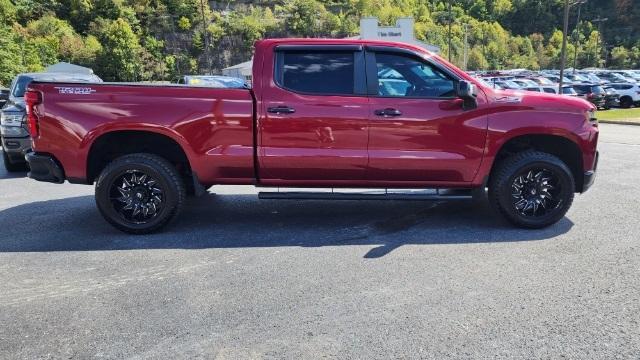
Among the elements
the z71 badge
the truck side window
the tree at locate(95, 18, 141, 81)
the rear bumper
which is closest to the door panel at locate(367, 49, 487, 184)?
the truck side window

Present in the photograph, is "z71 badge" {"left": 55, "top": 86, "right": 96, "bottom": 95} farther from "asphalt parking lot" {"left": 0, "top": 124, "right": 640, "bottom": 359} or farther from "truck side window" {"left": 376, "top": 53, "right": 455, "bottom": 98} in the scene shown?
"truck side window" {"left": 376, "top": 53, "right": 455, "bottom": 98}

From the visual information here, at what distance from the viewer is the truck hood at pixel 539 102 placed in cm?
517

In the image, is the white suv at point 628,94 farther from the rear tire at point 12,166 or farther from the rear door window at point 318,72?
the rear tire at point 12,166

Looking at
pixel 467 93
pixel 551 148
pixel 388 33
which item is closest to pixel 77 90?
pixel 467 93

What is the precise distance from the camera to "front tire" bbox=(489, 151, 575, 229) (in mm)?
5254

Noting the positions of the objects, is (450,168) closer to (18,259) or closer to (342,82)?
(342,82)

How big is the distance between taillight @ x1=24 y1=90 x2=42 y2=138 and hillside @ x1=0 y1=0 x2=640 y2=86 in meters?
61.2

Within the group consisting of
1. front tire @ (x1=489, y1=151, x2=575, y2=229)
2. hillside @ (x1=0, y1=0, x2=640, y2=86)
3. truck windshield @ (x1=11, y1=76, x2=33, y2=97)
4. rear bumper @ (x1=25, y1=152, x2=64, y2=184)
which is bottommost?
front tire @ (x1=489, y1=151, x2=575, y2=229)

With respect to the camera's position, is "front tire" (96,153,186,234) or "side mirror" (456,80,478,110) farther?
"front tire" (96,153,186,234)

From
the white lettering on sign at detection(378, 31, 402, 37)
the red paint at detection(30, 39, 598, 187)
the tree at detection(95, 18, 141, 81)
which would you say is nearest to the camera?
the red paint at detection(30, 39, 598, 187)

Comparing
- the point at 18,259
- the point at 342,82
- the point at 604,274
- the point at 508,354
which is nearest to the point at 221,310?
the point at 508,354

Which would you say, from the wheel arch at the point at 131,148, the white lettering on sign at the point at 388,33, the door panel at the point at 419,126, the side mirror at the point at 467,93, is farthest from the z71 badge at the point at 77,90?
the white lettering on sign at the point at 388,33

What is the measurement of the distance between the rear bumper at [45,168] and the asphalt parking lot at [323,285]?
0.62 meters

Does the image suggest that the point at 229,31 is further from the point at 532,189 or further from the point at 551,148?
the point at 532,189
